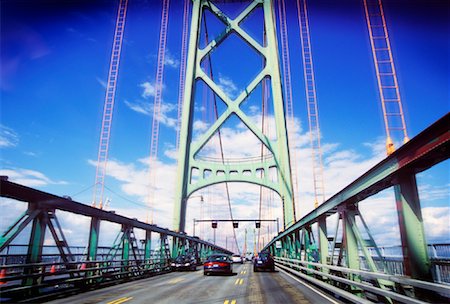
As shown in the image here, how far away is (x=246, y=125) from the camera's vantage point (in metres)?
36.5

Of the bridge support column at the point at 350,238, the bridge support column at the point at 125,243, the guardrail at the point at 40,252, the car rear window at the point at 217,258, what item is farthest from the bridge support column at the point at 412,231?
the car rear window at the point at 217,258

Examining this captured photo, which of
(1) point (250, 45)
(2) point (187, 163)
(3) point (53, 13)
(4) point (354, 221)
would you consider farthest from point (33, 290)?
(1) point (250, 45)

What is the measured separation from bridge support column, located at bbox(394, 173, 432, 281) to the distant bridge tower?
2448cm

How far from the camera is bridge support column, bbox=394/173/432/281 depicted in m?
5.75

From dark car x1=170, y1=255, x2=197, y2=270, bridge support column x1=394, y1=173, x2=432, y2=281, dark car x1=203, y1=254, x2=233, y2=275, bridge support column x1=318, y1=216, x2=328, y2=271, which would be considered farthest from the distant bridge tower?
bridge support column x1=394, y1=173, x2=432, y2=281

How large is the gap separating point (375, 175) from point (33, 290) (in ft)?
33.6

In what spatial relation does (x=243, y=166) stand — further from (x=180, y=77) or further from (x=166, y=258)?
(x=180, y=77)

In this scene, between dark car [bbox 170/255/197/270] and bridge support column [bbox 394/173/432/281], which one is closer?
bridge support column [bbox 394/173/432/281]

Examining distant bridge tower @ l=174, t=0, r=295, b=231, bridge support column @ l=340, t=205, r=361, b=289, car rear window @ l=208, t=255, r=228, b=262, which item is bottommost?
car rear window @ l=208, t=255, r=228, b=262

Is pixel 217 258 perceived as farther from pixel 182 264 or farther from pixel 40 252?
pixel 40 252

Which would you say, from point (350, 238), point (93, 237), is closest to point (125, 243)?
point (93, 237)

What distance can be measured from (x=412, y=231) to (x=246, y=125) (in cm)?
3087

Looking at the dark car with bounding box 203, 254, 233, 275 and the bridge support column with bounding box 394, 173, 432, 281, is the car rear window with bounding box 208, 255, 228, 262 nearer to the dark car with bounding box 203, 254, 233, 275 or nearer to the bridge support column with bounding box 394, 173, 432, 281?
the dark car with bounding box 203, 254, 233, 275

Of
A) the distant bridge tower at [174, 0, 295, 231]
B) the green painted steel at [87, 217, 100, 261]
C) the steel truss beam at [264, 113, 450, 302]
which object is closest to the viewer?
the steel truss beam at [264, 113, 450, 302]
